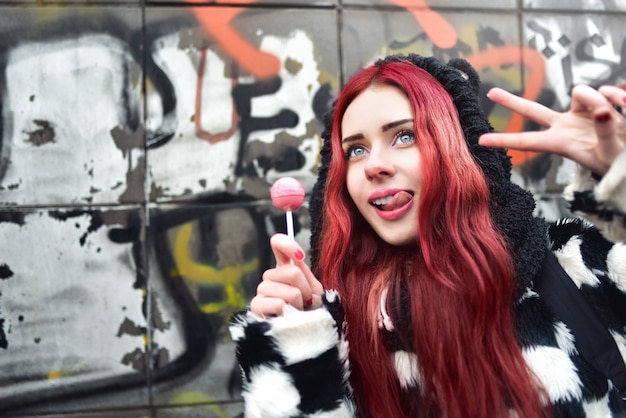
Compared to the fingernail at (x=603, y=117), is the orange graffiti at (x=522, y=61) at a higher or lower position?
higher

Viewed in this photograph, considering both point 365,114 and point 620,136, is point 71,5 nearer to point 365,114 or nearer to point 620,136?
point 365,114

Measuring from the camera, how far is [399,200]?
1445mm

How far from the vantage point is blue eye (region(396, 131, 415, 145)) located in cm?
148

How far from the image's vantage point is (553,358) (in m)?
1.31

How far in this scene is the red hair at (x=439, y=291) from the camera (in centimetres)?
129

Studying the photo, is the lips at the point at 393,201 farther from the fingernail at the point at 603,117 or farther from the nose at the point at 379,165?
the fingernail at the point at 603,117

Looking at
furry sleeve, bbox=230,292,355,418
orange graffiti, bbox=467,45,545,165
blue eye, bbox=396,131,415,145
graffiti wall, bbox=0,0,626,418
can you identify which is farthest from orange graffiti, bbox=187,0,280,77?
furry sleeve, bbox=230,292,355,418

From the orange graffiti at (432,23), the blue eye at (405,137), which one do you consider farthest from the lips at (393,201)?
the orange graffiti at (432,23)

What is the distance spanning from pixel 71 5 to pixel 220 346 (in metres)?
2.28

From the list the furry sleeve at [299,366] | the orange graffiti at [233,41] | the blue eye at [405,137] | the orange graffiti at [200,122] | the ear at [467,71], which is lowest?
the furry sleeve at [299,366]

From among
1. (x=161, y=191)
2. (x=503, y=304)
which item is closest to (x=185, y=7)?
(x=161, y=191)

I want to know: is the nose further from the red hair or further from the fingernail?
the fingernail

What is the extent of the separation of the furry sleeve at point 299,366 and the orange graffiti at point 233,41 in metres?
2.26

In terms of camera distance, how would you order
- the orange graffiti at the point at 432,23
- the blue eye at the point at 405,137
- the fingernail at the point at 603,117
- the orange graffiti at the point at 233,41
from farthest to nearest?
1. the orange graffiti at the point at 432,23
2. the orange graffiti at the point at 233,41
3. the blue eye at the point at 405,137
4. the fingernail at the point at 603,117
